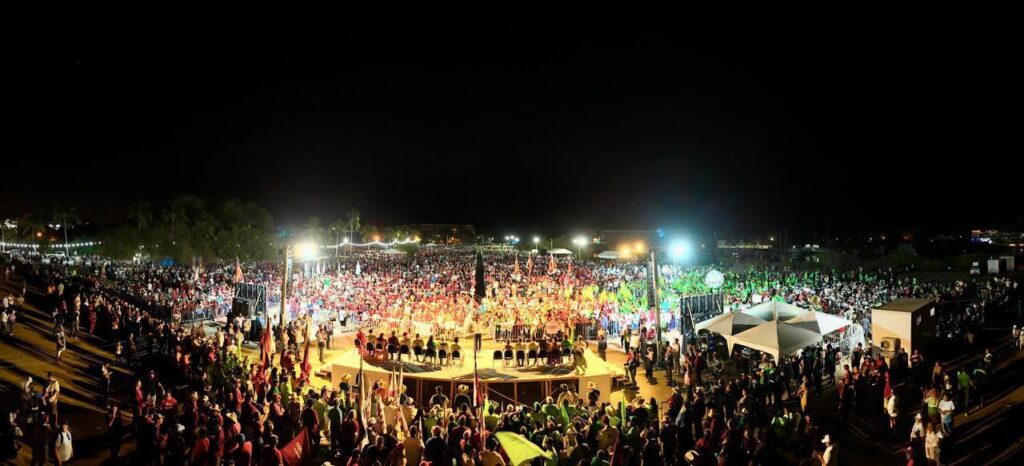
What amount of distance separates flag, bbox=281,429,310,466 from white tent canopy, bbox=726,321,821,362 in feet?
34.6

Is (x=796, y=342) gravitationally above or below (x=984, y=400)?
above

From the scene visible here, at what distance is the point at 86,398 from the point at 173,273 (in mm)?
26120

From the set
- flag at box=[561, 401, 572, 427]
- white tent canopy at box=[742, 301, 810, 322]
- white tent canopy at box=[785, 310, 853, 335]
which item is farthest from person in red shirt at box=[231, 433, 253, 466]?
white tent canopy at box=[742, 301, 810, 322]

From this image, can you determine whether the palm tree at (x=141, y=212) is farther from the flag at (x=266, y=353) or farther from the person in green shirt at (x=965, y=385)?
the person in green shirt at (x=965, y=385)

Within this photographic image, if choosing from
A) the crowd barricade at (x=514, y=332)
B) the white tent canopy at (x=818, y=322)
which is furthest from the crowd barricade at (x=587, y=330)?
the white tent canopy at (x=818, y=322)

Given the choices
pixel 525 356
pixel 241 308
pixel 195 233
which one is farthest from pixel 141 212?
pixel 525 356

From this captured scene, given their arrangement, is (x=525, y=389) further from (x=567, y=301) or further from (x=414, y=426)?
(x=567, y=301)

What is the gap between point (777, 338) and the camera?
13117 millimetres

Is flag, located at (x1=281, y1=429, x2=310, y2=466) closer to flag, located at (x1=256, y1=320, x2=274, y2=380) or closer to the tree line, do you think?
flag, located at (x1=256, y1=320, x2=274, y2=380)

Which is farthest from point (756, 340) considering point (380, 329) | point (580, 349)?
point (380, 329)

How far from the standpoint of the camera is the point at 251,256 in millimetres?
53438

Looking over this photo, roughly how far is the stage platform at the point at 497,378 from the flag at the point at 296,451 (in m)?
5.35

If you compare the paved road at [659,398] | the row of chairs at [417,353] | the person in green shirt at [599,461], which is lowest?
the paved road at [659,398]

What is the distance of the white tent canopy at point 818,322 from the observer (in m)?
14.3
